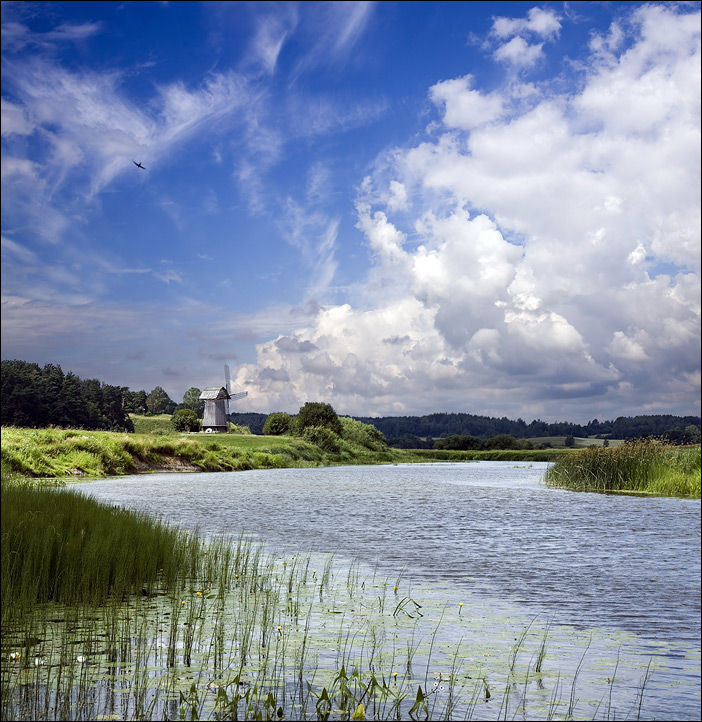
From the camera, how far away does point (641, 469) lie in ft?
103

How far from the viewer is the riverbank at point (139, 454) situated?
3725 cm

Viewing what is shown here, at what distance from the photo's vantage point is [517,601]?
32.1 feet

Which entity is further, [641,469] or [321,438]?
[321,438]

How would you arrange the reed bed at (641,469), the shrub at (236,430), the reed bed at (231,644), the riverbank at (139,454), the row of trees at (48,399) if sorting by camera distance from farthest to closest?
the shrub at (236,430) < the row of trees at (48,399) < the riverbank at (139,454) < the reed bed at (641,469) < the reed bed at (231,644)

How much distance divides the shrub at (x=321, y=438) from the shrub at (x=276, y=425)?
3643 mm

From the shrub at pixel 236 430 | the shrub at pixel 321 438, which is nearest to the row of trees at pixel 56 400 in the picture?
the shrub at pixel 236 430

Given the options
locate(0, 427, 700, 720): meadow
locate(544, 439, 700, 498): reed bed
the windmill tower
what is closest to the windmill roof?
the windmill tower

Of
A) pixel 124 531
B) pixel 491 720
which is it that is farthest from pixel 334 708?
pixel 124 531

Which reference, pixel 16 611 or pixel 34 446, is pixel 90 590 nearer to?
pixel 16 611

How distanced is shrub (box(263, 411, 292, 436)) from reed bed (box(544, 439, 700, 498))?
202 feet

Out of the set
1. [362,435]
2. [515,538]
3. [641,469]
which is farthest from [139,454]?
[362,435]

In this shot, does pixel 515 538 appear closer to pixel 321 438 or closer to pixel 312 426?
pixel 321 438

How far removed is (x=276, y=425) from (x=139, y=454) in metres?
41.9

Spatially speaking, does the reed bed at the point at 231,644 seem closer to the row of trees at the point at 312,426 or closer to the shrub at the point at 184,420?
the row of trees at the point at 312,426
